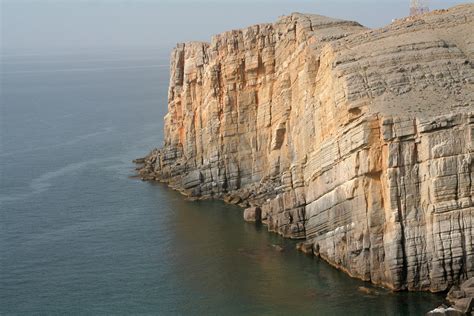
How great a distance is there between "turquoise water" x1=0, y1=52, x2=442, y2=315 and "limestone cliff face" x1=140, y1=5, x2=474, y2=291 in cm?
210

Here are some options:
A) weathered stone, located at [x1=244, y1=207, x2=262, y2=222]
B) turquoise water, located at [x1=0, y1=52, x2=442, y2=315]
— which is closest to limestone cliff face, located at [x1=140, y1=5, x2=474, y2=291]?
weathered stone, located at [x1=244, y1=207, x2=262, y2=222]

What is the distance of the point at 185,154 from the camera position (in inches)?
3666

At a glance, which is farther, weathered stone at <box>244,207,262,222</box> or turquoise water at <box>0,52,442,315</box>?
weathered stone at <box>244,207,262,222</box>

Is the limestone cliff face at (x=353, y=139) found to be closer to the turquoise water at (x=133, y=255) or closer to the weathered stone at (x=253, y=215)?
the weathered stone at (x=253, y=215)

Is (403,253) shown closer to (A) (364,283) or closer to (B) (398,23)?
(A) (364,283)

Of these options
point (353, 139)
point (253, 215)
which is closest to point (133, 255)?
point (253, 215)

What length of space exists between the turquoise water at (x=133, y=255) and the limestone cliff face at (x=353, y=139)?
2.10 meters

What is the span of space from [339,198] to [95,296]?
16.4m

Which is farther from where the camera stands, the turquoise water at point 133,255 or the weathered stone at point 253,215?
the weathered stone at point 253,215

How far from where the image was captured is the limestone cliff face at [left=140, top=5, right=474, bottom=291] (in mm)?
55688

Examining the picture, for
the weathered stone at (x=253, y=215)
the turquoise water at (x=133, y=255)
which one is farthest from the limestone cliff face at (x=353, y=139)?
the turquoise water at (x=133, y=255)

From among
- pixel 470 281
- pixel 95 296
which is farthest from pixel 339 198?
pixel 95 296

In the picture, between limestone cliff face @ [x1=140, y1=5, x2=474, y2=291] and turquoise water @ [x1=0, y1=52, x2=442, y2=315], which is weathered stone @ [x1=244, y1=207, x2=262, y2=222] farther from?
limestone cliff face @ [x1=140, y1=5, x2=474, y2=291]

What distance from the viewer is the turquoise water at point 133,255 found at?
57.3 metres
